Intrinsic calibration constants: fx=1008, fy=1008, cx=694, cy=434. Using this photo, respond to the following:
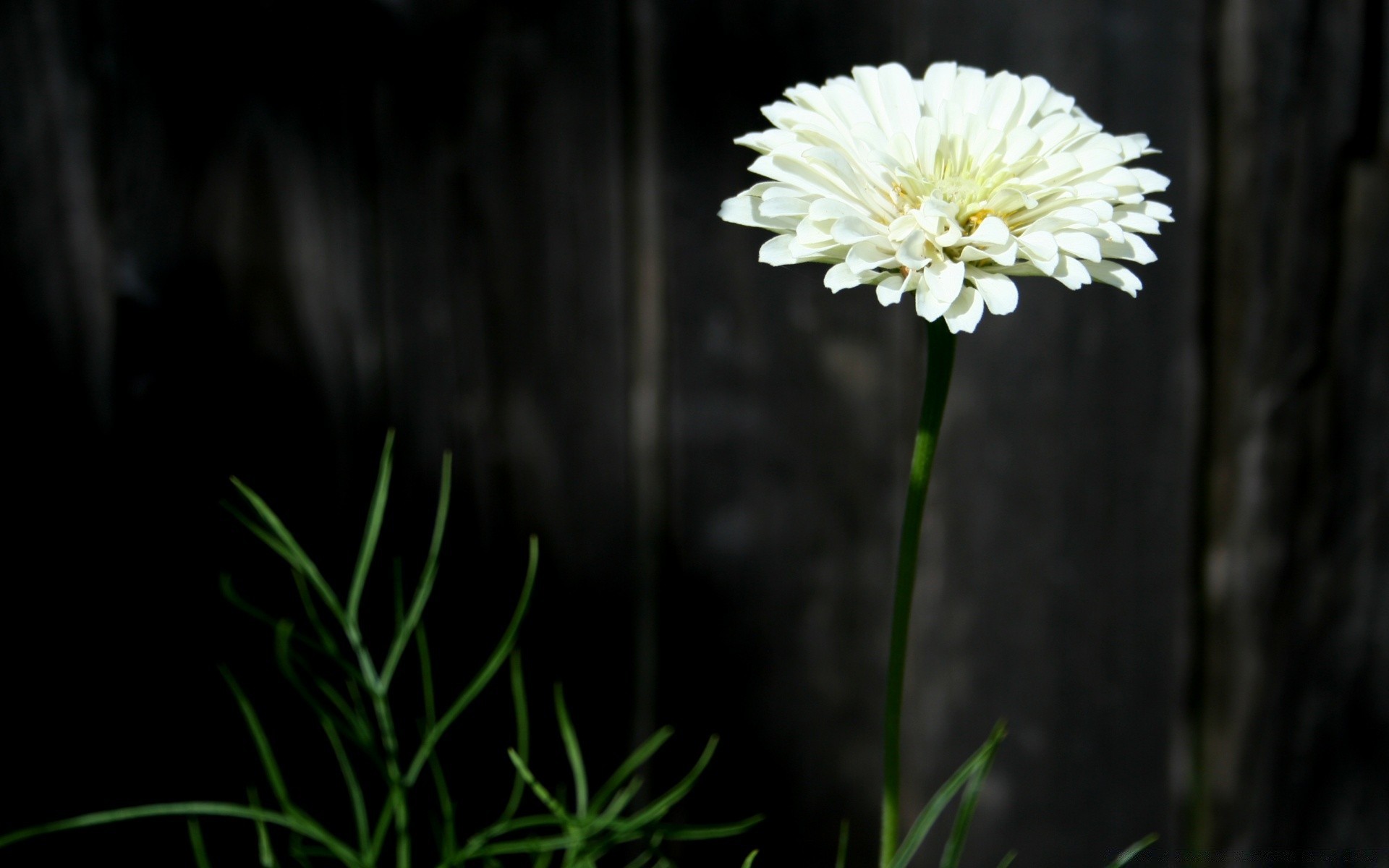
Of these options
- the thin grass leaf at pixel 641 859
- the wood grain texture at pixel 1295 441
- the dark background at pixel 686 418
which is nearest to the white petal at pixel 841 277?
the thin grass leaf at pixel 641 859

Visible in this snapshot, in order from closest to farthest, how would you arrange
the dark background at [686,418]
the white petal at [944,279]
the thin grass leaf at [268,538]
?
the white petal at [944,279] < the thin grass leaf at [268,538] < the dark background at [686,418]

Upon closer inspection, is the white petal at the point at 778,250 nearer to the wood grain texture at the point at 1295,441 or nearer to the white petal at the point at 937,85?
the white petal at the point at 937,85

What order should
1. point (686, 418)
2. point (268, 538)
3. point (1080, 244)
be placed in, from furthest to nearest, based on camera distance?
point (686, 418) → point (268, 538) → point (1080, 244)

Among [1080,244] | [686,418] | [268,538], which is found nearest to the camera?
[1080,244]

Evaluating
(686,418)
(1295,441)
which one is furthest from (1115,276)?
(1295,441)

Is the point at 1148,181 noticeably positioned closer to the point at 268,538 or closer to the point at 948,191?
the point at 948,191

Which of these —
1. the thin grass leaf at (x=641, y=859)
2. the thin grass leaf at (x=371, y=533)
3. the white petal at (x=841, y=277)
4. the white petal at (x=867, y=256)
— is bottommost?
Answer: the thin grass leaf at (x=641, y=859)

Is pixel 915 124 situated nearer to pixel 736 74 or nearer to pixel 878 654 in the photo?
pixel 736 74
